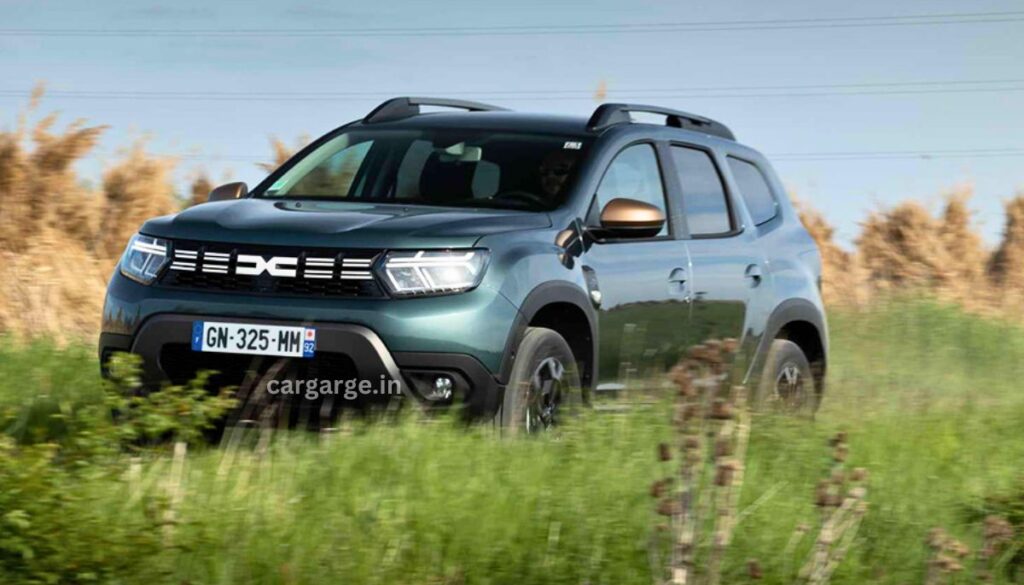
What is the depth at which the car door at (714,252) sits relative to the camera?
28.1ft

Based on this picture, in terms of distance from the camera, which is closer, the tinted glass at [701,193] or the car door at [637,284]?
the car door at [637,284]

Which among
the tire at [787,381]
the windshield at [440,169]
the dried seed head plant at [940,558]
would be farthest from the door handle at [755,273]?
the dried seed head plant at [940,558]

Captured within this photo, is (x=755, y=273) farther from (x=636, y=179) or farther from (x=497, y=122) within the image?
(x=497, y=122)

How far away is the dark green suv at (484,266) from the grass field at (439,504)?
0.36 metres

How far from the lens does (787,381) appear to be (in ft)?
30.7

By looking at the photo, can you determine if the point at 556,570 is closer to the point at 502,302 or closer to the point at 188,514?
the point at 188,514

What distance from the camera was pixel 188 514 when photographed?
548cm

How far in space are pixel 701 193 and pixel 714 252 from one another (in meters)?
0.33

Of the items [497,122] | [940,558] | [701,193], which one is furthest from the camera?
[701,193]

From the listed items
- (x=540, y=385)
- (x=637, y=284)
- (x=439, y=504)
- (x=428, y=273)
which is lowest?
(x=439, y=504)

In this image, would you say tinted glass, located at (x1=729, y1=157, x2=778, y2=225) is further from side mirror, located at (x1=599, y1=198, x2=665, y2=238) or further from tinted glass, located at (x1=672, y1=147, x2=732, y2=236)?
side mirror, located at (x1=599, y1=198, x2=665, y2=238)

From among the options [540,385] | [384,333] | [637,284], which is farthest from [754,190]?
[384,333]

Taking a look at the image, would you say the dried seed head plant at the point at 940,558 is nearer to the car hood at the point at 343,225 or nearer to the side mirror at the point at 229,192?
the car hood at the point at 343,225

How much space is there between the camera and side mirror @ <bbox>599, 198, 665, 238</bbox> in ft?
Answer: 25.4
